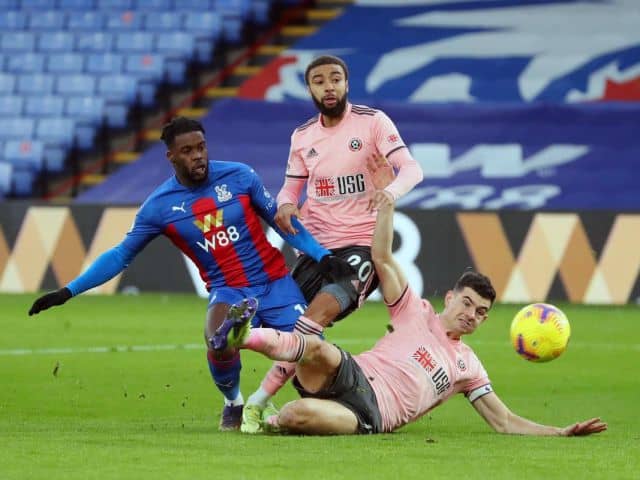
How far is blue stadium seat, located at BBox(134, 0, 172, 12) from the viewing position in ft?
88.1

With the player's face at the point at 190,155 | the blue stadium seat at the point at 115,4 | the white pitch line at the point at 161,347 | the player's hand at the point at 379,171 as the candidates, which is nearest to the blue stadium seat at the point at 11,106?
the blue stadium seat at the point at 115,4

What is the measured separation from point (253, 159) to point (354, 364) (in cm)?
1516

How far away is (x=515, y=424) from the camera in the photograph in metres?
8.08

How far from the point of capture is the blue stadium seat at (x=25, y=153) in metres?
23.6

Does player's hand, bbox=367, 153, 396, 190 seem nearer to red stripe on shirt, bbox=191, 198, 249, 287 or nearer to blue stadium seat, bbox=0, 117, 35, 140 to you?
red stripe on shirt, bbox=191, 198, 249, 287

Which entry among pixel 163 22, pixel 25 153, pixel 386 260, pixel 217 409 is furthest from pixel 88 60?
pixel 386 260

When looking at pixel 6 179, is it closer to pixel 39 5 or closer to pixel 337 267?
pixel 39 5

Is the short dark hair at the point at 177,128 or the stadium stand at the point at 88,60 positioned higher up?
the short dark hair at the point at 177,128

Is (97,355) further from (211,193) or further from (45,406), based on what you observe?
(211,193)

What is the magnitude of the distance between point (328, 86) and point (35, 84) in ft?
58.7

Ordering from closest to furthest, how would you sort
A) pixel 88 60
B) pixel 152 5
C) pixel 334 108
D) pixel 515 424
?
pixel 515 424 → pixel 334 108 → pixel 88 60 → pixel 152 5

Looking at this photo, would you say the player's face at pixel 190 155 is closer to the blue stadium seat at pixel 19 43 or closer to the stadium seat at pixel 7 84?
the stadium seat at pixel 7 84

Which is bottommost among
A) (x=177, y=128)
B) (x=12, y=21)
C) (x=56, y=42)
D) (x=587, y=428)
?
(x=56, y=42)

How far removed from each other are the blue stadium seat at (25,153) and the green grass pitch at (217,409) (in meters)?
5.69
